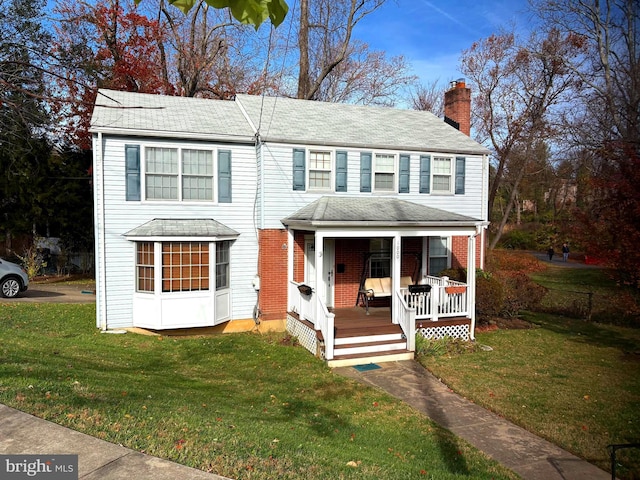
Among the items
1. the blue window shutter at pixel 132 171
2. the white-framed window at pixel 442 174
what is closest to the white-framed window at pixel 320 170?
the white-framed window at pixel 442 174

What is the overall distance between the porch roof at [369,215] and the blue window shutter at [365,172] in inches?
15.9

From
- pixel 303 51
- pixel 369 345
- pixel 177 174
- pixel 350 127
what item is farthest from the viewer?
pixel 303 51

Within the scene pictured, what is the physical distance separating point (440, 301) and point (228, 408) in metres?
7.38

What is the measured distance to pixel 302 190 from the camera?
13.1m

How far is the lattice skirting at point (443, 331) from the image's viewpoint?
11961mm

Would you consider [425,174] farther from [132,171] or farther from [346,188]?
[132,171]

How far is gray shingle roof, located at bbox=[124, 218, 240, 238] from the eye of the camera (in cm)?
1164

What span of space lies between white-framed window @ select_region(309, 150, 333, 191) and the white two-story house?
0.03m

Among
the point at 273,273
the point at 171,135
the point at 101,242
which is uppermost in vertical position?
the point at 171,135

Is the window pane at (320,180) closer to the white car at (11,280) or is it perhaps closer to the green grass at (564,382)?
the green grass at (564,382)

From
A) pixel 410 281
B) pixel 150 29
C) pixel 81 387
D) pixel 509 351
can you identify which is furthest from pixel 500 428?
pixel 150 29

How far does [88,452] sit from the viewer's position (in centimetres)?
431

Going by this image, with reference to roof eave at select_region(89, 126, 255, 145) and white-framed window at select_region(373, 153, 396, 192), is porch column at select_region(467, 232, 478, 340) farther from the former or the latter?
roof eave at select_region(89, 126, 255, 145)

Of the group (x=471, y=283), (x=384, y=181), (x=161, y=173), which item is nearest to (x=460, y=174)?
(x=384, y=181)
